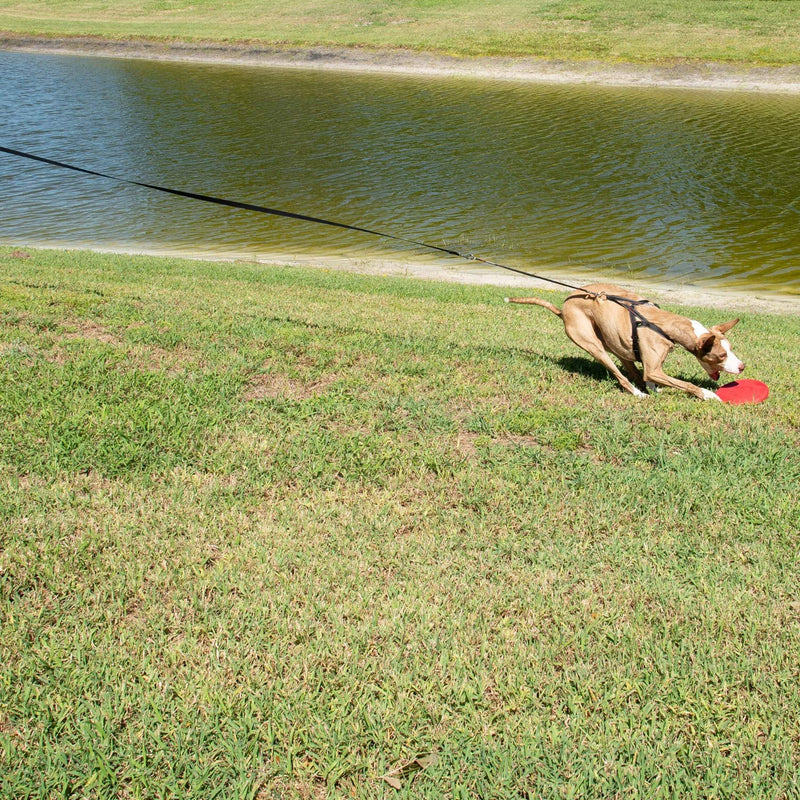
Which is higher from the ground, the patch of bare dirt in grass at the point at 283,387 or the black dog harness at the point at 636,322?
the black dog harness at the point at 636,322

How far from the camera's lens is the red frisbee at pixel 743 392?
21.0 feet

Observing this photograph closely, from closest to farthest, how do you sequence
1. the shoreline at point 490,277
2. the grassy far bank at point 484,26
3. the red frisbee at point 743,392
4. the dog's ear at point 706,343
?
the dog's ear at point 706,343
the red frisbee at point 743,392
the shoreline at point 490,277
the grassy far bank at point 484,26

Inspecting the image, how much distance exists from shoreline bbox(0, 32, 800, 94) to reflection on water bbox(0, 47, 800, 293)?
2028 mm

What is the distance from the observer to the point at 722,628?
3705 millimetres

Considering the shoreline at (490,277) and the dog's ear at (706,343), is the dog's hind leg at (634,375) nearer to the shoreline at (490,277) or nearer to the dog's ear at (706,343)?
the dog's ear at (706,343)

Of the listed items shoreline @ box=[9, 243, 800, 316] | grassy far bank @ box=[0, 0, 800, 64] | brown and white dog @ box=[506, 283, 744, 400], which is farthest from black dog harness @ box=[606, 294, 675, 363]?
grassy far bank @ box=[0, 0, 800, 64]

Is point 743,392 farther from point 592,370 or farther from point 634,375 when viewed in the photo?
point 592,370

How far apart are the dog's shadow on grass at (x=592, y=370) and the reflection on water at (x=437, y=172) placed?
8.74 meters

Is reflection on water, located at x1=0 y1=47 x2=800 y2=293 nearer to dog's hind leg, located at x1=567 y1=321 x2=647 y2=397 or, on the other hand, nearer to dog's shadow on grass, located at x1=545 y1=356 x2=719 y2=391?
dog's shadow on grass, located at x1=545 y1=356 x2=719 y2=391

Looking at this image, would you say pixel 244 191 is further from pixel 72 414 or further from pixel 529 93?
pixel 529 93

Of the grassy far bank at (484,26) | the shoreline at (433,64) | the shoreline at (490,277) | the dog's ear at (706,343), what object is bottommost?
the shoreline at (490,277)

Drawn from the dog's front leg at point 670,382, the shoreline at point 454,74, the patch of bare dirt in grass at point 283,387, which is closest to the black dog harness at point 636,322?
the dog's front leg at point 670,382

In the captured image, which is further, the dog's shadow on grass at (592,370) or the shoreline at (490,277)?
the shoreline at (490,277)

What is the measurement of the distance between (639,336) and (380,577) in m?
3.33
